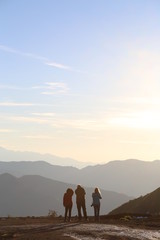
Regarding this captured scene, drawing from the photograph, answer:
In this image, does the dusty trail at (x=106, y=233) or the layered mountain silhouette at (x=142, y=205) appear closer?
the dusty trail at (x=106, y=233)

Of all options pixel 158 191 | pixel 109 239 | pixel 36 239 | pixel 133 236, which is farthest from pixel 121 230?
pixel 158 191

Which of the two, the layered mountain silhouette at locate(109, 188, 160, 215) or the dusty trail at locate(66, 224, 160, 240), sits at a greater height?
the layered mountain silhouette at locate(109, 188, 160, 215)

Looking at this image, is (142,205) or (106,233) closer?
(106,233)

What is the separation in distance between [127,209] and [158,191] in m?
6.06

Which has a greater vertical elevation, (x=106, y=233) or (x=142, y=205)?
(x=142, y=205)

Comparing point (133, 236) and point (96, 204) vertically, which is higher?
point (96, 204)

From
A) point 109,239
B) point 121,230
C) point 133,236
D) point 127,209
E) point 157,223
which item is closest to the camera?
point 109,239

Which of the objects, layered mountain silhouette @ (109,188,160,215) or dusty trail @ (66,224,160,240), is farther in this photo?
layered mountain silhouette @ (109,188,160,215)

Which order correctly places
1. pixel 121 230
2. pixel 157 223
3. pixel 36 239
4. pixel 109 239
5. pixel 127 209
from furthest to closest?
pixel 127 209
pixel 157 223
pixel 121 230
pixel 109 239
pixel 36 239

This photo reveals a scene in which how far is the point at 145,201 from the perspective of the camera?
185 feet

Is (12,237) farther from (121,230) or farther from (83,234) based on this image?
(121,230)

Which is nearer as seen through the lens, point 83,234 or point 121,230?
point 83,234

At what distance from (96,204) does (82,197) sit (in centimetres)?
101

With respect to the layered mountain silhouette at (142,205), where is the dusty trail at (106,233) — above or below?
below
